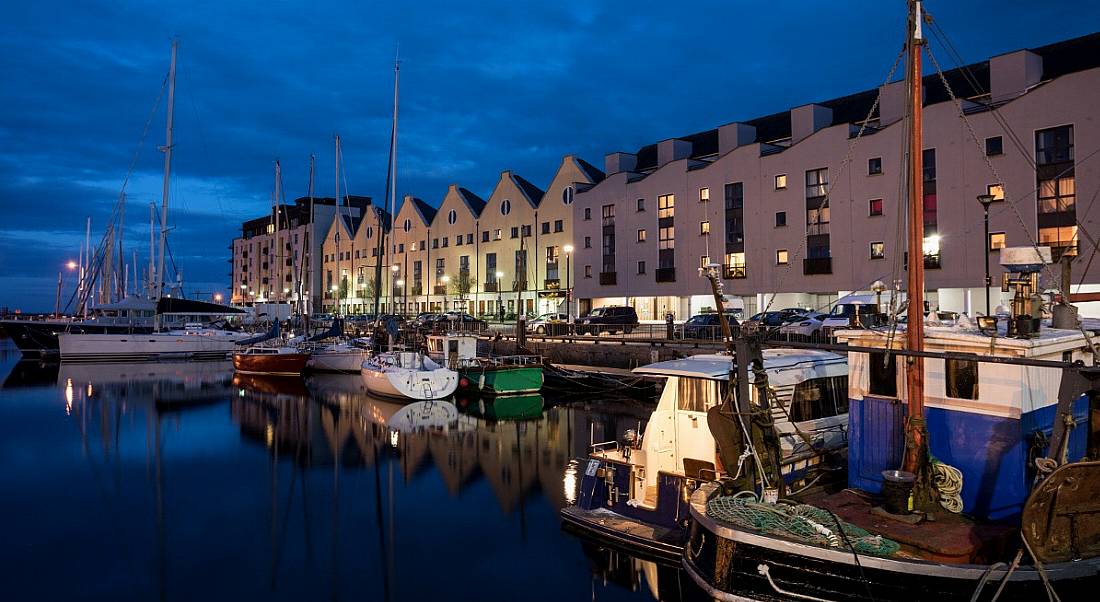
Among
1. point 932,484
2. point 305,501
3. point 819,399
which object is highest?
point 819,399

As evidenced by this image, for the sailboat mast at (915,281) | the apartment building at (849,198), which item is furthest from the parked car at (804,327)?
the sailboat mast at (915,281)

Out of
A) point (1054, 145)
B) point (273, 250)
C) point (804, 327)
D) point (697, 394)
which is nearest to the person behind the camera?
point (697, 394)

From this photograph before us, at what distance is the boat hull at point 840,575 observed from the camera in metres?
7.80

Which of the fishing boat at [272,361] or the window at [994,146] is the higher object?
the window at [994,146]

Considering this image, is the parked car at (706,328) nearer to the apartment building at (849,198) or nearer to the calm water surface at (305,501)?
the apartment building at (849,198)

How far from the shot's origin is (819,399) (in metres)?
14.7

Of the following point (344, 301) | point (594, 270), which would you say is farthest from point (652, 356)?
point (344, 301)

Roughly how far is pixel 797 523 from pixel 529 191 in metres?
69.9

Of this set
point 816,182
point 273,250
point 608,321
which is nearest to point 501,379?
point 608,321

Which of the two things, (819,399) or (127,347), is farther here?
(127,347)

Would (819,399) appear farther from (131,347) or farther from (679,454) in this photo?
(131,347)

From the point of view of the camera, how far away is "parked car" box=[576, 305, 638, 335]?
43.7 metres

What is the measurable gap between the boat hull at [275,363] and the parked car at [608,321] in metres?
16.6

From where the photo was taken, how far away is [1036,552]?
7.74 meters
